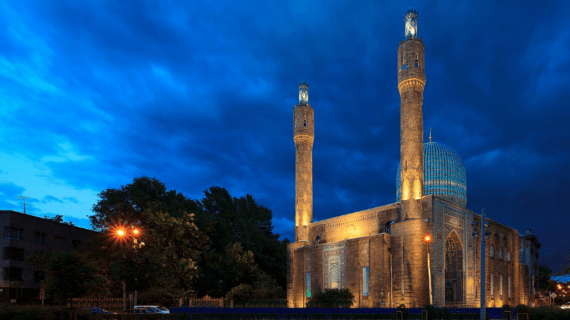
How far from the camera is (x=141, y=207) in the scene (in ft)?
153

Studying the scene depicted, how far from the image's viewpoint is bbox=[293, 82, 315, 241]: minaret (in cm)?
5343

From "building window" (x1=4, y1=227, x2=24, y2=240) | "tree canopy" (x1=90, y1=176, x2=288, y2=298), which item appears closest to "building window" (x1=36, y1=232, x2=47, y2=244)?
"building window" (x1=4, y1=227, x2=24, y2=240)

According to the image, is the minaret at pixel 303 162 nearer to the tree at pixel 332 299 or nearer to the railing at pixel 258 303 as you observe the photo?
the railing at pixel 258 303

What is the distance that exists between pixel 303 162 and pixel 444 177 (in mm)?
17118

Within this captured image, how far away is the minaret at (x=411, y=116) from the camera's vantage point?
40.0 m

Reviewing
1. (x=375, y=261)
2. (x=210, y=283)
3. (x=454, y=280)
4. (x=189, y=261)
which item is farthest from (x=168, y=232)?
(x=454, y=280)

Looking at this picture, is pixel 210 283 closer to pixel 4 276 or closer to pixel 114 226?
pixel 114 226

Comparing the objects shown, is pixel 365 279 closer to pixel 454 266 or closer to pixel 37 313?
pixel 454 266

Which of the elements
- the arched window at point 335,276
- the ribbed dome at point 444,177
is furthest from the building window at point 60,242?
the ribbed dome at point 444,177

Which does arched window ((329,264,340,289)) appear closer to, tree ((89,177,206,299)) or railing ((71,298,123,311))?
tree ((89,177,206,299))

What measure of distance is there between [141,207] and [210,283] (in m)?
11.0

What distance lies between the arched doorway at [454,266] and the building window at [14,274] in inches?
1696

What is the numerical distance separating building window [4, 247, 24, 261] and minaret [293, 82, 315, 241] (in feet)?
97.9

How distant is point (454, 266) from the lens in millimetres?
42625
